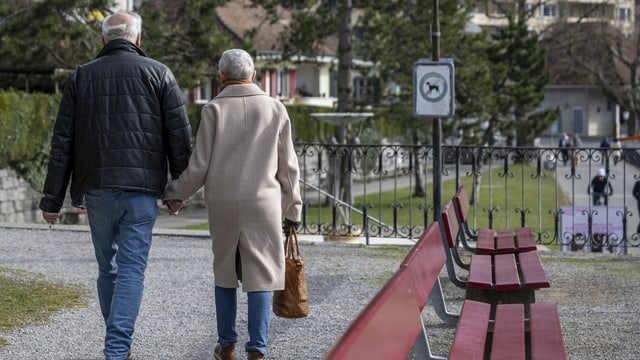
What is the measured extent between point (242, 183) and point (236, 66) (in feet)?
2.22

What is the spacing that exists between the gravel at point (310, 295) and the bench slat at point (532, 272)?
1.53ft

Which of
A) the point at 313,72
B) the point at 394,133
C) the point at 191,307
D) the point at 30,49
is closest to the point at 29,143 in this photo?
the point at 30,49

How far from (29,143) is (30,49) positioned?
213 centimetres

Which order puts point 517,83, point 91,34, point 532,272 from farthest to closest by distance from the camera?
point 517,83, point 91,34, point 532,272

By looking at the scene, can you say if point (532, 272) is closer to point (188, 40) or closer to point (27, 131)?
point (27, 131)

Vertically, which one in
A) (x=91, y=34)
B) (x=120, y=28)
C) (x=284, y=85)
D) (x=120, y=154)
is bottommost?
(x=120, y=154)

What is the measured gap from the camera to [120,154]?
653 centimetres

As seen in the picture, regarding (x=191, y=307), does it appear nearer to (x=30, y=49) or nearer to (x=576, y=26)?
(x=30, y=49)

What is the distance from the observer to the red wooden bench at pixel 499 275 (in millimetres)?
7832

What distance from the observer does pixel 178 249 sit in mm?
14062

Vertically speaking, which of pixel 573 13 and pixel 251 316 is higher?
pixel 573 13

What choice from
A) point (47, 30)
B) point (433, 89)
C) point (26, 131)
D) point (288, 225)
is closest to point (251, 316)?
point (288, 225)

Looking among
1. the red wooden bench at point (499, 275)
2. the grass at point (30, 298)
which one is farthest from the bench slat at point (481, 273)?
the grass at point (30, 298)

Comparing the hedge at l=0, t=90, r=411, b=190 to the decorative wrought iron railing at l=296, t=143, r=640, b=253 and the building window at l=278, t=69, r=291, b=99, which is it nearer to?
the decorative wrought iron railing at l=296, t=143, r=640, b=253
